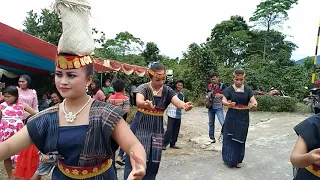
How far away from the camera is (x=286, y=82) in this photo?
61.6 feet

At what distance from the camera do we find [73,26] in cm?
214

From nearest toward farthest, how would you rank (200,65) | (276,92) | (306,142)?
(306,142), (276,92), (200,65)

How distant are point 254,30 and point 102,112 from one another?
99.6 feet

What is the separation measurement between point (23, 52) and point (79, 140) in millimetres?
6095

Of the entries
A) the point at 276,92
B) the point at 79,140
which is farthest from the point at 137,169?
the point at 276,92

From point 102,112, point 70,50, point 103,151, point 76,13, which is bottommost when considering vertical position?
point 103,151

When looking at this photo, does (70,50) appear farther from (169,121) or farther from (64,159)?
(169,121)

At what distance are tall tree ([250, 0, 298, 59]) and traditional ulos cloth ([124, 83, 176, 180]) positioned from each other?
24.7 meters

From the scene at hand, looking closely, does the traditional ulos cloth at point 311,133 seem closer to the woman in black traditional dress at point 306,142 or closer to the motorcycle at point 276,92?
the woman in black traditional dress at point 306,142

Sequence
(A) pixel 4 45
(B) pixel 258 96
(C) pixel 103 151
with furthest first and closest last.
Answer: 1. (B) pixel 258 96
2. (A) pixel 4 45
3. (C) pixel 103 151

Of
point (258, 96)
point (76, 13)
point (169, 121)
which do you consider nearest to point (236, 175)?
point (169, 121)

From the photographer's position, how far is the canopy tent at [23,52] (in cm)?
666

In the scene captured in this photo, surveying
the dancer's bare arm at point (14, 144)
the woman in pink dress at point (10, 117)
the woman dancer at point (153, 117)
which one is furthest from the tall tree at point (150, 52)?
the dancer's bare arm at point (14, 144)

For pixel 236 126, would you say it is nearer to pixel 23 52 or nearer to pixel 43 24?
pixel 23 52
